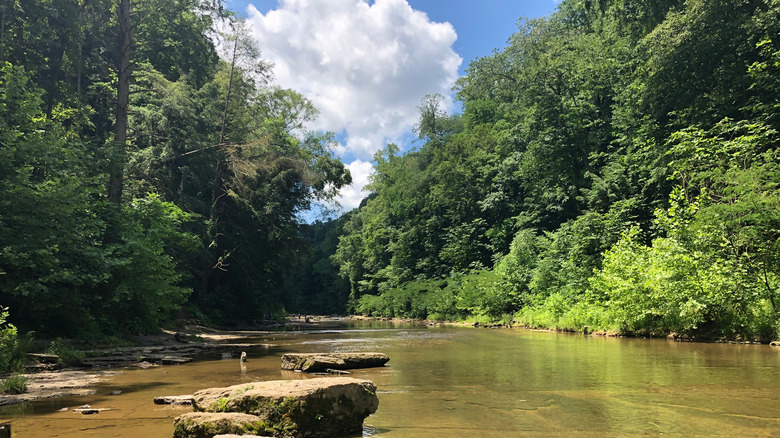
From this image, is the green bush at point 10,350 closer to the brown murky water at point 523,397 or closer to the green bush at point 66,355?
the green bush at point 66,355

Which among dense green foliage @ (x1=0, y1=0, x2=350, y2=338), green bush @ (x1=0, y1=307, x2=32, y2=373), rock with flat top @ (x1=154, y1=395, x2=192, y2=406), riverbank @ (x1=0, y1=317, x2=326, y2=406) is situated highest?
dense green foliage @ (x1=0, y1=0, x2=350, y2=338)

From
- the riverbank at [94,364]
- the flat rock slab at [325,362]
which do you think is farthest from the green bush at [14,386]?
the flat rock slab at [325,362]

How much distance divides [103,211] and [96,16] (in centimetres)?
970

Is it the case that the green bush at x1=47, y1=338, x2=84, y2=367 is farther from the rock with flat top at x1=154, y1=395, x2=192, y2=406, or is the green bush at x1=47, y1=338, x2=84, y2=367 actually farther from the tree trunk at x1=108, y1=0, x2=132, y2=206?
the tree trunk at x1=108, y1=0, x2=132, y2=206

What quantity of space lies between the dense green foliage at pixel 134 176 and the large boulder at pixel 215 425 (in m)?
6.70

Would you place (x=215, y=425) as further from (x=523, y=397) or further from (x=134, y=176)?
(x=134, y=176)

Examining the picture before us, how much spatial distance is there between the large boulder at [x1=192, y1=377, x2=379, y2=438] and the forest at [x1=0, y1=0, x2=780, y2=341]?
6.18m

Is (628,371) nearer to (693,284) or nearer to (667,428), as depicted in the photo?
A: (667,428)

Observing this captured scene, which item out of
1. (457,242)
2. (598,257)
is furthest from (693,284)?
(457,242)

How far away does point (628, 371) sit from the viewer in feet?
28.2

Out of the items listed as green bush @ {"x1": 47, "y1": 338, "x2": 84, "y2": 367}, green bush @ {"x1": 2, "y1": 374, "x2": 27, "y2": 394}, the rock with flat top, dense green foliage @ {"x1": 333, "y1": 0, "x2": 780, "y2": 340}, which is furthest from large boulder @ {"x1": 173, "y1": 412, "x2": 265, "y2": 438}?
dense green foliage @ {"x1": 333, "y1": 0, "x2": 780, "y2": 340}

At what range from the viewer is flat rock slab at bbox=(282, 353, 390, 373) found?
932 centimetres

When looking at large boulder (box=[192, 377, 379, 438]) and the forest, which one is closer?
large boulder (box=[192, 377, 379, 438])

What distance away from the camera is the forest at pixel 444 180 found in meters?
13.1
